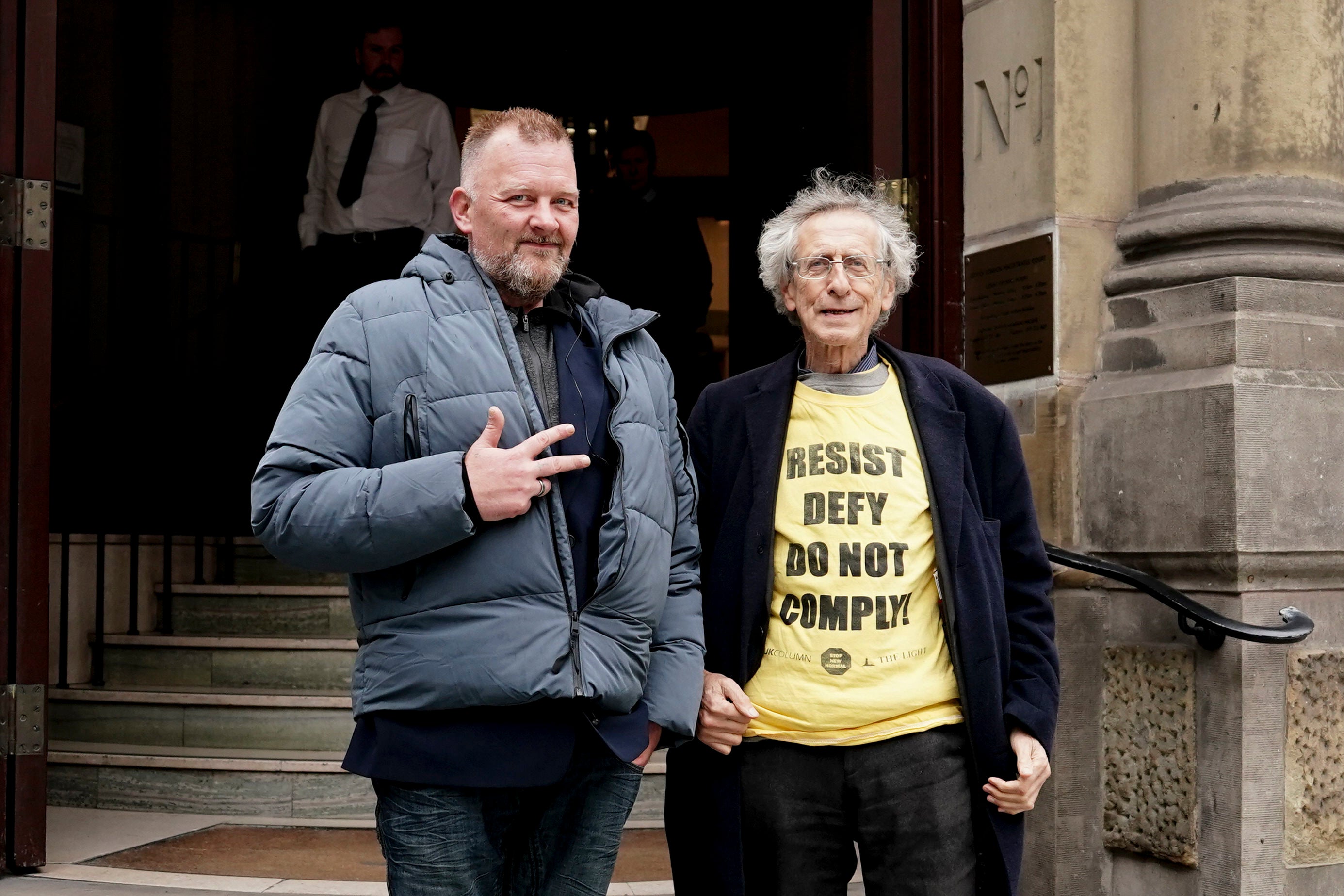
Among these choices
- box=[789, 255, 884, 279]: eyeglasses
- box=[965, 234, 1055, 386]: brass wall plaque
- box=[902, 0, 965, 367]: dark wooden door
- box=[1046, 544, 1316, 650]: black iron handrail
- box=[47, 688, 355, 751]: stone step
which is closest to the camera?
box=[789, 255, 884, 279]: eyeglasses

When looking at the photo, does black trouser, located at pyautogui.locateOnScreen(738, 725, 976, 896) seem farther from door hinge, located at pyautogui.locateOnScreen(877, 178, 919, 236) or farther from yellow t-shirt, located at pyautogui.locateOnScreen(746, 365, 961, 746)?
door hinge, located at pyautogui.locateOnScreen(877, 178, 919, 236)

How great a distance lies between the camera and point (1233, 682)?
12.1 ft

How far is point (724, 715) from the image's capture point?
252cm

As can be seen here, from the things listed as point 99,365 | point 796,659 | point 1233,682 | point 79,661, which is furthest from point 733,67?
point 796,659

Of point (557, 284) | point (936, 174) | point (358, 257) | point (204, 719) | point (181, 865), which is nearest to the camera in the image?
point (557, 284)

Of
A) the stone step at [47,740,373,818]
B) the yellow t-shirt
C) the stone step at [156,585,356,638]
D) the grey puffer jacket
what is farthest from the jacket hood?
the stone step at [156,585,356,638]

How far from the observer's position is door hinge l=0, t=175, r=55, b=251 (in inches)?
172

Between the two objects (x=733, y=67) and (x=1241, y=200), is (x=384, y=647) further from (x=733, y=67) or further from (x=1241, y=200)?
(x=733, y=67)

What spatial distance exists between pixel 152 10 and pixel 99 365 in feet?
6.80

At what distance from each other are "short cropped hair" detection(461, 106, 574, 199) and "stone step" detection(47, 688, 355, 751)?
129 inches

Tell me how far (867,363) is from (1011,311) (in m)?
1.83

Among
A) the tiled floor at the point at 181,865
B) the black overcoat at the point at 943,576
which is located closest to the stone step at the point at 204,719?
the tiled floor at the point at 181,865

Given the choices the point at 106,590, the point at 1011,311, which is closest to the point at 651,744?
the point at 1011,311

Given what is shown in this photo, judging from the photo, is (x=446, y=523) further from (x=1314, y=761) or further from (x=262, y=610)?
(x=262, y=610)
